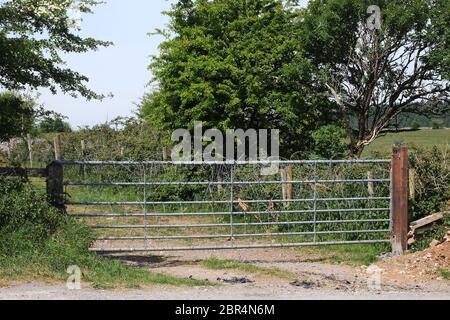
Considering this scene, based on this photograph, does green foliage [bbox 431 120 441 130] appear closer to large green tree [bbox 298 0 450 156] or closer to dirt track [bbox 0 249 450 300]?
large green tree [bbox 298 0 450 156]

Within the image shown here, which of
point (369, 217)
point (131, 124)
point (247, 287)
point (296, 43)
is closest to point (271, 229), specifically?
point (369, 217)

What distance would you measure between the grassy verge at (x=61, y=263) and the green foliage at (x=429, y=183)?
5.74 meters

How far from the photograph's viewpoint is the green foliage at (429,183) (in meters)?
13.3

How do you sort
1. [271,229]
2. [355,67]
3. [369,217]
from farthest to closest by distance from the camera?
[355,67]
[271,229]
[369,217]

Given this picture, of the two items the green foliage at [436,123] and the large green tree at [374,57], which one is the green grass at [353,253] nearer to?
the large green tree at [374,57]

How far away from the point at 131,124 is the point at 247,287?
61.3 ft

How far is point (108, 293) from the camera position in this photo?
27.9 ft

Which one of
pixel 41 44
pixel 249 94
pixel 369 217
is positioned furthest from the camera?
pixel 249 94

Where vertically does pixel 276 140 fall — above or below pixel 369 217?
above

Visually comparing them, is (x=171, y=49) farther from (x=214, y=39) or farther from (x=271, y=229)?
(x=271, y=229)

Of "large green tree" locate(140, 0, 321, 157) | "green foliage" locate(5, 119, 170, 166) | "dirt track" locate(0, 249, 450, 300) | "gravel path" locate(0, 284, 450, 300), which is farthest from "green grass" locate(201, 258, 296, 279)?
"green foliage" locate(5, 119, 170, 166)

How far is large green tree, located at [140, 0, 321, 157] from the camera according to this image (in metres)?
21.0

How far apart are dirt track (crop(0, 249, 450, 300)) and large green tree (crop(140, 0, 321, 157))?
881cm

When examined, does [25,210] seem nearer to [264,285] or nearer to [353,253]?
[264,285]
